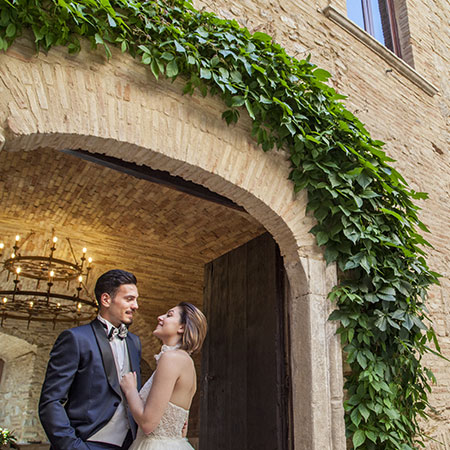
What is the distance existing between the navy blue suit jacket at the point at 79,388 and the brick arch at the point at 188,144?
107 centimetres

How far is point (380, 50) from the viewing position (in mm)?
5094

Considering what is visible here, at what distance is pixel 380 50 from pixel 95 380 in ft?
14.8

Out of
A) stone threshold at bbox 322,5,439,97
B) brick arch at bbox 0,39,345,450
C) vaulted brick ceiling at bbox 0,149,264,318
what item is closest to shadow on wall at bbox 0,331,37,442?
vaulted brick ceiling at bbox 0,149,264,318

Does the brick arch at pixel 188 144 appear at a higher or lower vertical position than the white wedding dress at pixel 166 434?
higher

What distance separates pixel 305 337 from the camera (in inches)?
129

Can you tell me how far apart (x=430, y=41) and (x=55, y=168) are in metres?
4.81

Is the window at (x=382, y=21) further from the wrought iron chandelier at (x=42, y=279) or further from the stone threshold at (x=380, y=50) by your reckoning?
the wrought iron chandelier at (x=42, y=279)

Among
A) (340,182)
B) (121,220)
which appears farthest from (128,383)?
(121,220)

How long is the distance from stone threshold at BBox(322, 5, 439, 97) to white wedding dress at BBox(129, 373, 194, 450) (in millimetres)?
3901

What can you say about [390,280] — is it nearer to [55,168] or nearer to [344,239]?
[344,239]

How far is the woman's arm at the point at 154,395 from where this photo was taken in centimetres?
209

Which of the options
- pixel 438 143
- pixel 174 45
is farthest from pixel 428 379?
pixel 174 45

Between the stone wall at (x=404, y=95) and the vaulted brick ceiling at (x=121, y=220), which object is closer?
the stone wall at (x=404, y=95)

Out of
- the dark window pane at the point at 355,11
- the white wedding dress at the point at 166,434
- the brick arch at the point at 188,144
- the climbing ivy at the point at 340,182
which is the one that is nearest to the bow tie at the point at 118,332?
the white wedding dress at the point at 166,434
